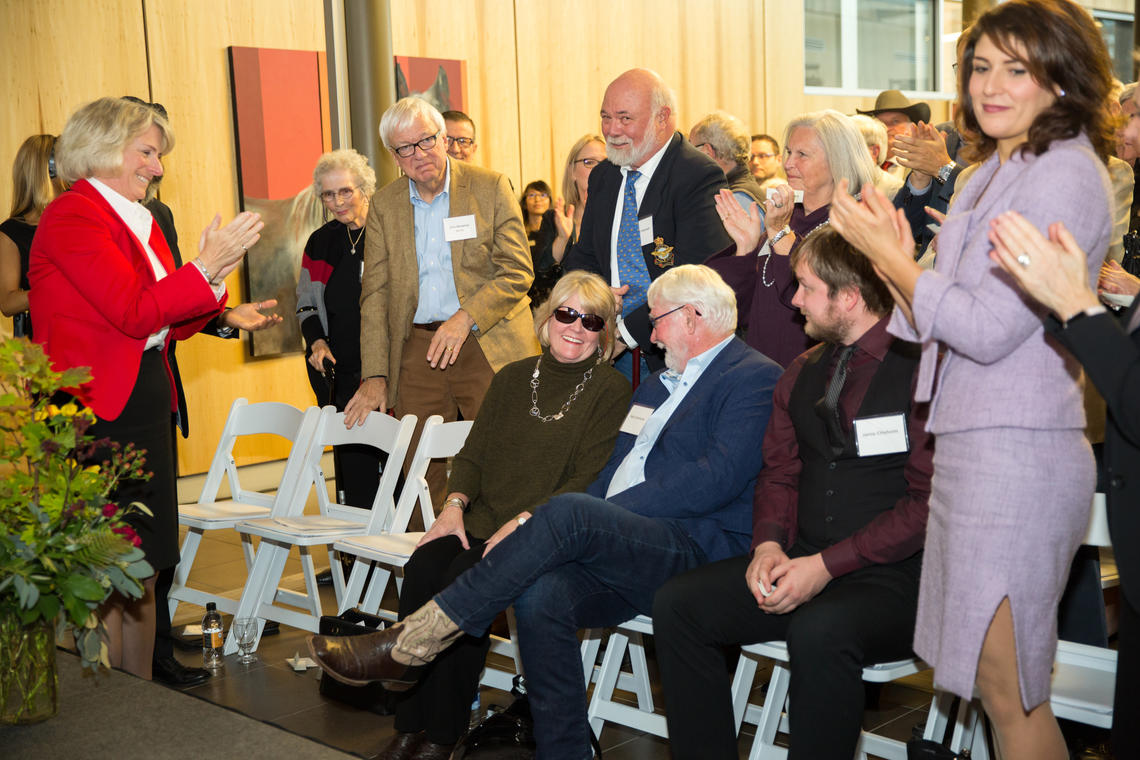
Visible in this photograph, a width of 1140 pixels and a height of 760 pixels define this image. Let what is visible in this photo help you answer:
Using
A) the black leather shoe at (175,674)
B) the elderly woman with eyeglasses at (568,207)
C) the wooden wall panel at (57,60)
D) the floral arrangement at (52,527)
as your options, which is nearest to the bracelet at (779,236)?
the elderly woman with eyeglasses at (568,207)

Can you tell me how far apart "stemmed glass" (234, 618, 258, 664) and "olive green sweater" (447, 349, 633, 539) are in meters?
1.09

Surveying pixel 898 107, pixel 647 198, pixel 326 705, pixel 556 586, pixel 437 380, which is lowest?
pixel 326 705

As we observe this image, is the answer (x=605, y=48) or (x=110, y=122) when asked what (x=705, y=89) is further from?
(x=110, y=122)

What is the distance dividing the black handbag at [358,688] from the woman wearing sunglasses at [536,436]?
181 mm

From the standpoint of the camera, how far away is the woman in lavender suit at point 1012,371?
5.90ft

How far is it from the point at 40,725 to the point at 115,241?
1.68m

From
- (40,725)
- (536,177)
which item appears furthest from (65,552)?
(536,177)

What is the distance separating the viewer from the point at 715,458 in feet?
9.30

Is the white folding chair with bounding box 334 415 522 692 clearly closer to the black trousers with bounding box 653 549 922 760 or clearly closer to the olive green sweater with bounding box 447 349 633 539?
the olive green sweater with bounding box 447 349 633 539

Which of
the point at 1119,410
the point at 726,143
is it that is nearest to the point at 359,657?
the point at 1119,410

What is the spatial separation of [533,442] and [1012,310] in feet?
5.74

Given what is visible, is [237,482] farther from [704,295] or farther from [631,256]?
[704,295]

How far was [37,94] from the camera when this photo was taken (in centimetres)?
561

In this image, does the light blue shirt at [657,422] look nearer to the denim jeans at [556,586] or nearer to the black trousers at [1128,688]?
the denim jeans at [556,586]
